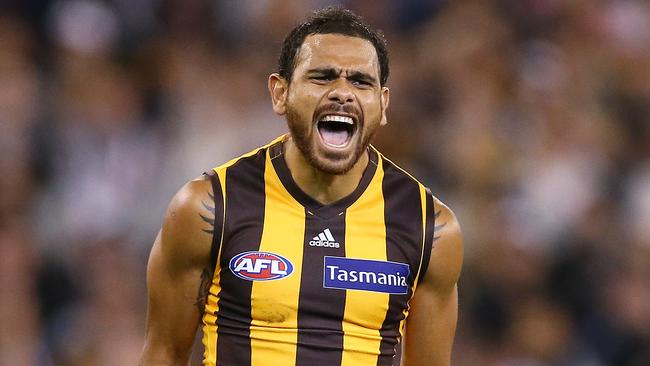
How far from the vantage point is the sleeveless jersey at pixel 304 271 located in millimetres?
3631

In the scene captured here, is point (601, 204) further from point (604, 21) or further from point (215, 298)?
point (215, 298)

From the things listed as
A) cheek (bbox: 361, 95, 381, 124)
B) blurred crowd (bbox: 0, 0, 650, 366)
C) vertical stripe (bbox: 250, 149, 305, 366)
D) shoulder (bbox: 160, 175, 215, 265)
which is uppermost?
blurred crowd (bbox: 0, 0, 650, 366)

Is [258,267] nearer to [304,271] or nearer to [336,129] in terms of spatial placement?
[304,271]

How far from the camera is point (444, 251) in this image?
381cm

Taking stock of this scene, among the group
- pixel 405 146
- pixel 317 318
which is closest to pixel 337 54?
pixel 317 318

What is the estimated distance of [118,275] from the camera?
654cm

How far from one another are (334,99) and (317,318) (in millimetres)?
593

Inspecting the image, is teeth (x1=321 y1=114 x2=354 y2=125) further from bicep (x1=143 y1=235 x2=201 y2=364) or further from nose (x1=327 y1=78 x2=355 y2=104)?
bicep (x1=143 y1=235 x2=201 y2=364)

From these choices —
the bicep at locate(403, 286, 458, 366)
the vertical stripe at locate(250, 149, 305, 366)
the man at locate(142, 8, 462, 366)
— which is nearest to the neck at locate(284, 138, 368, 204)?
the man at locate(142, 8, 462, 366)

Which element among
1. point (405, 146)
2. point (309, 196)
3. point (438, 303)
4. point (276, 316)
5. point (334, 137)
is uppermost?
point (405, 146)

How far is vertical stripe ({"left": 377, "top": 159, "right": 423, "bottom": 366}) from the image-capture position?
12.3 feet

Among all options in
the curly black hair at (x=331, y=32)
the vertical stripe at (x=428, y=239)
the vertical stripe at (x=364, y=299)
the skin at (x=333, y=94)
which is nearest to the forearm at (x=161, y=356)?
the vertical stripe at (x=364, y=299)

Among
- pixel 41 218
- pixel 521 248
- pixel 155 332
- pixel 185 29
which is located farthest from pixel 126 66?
pixel 155 332

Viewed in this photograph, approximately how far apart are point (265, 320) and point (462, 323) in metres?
3.13
